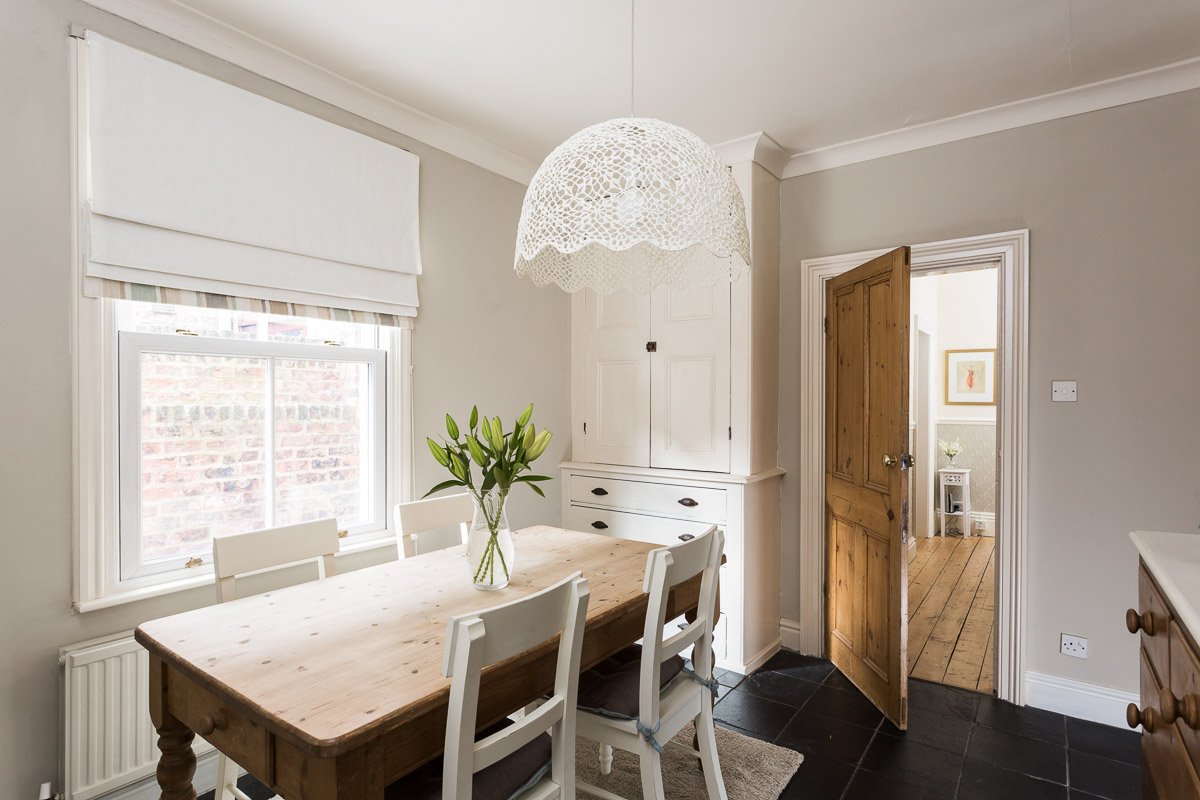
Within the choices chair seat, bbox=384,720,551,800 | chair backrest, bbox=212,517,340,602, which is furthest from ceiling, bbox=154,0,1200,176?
chair seat, bbox=384,720,551,800

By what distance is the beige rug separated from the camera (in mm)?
2096

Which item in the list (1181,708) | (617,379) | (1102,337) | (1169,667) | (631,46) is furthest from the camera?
(617,379)

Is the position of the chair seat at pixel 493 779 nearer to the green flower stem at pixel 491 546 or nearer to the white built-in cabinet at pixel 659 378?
the green flower stem at pixel 491 546

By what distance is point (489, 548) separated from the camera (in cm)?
181

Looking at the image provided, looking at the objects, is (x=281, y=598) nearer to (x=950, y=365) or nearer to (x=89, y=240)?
(x=89, y=240)

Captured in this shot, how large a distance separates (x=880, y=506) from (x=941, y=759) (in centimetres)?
94

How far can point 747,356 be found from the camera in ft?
10.0

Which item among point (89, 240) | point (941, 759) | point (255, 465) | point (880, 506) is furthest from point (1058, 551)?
point (89, 240)

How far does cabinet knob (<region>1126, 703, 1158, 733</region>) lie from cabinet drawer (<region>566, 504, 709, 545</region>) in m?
1.87

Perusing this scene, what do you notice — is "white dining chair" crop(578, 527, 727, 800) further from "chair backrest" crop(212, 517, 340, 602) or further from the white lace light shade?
"chair backrest" crop(212, 517, 340, 602)

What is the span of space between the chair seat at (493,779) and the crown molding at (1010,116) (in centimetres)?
296

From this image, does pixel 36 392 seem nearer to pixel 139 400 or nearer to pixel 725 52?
pixel 139 400

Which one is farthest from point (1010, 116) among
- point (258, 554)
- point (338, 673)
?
point (258, 554)

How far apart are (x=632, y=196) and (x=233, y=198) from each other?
1.48 metres
